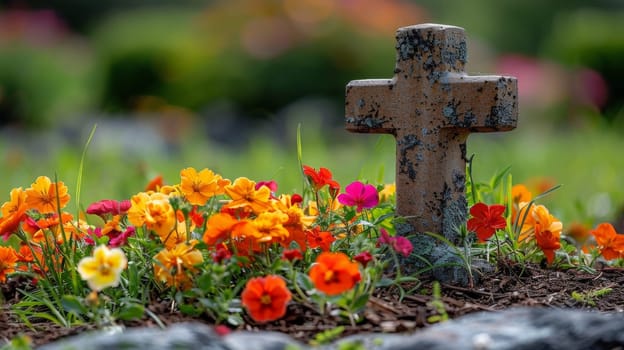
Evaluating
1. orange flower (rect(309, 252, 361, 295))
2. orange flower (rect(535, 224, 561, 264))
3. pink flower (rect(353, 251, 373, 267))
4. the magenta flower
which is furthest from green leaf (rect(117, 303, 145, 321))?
orange flower (rect(535, 224, 561, 264))

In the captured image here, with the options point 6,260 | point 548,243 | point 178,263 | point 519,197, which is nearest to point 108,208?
point 6,260

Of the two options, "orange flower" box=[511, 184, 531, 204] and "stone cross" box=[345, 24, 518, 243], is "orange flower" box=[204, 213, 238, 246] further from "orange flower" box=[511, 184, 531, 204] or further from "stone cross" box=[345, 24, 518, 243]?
"orange flower" box=[511, 184, 531, 204]

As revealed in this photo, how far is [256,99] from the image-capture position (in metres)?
9.09

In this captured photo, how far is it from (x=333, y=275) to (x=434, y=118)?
63 centimetres

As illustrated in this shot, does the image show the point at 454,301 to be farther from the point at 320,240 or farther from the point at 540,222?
the point at 540,222

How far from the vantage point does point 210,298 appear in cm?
190

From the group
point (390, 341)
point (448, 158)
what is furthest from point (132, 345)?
point (448, 158)

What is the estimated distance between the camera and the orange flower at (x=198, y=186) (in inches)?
82.7

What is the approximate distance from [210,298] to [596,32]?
853 cm

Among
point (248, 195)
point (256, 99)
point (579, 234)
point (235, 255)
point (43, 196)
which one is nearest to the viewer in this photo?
point (235, 255)

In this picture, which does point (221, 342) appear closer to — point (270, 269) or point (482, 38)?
point (270, 269)

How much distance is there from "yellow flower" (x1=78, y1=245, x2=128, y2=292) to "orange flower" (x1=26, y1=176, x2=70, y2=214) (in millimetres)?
466

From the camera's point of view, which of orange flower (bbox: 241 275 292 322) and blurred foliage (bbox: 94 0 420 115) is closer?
orange flower (bbox: 241 275 292 322)

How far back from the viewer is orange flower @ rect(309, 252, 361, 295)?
1.69 metres
